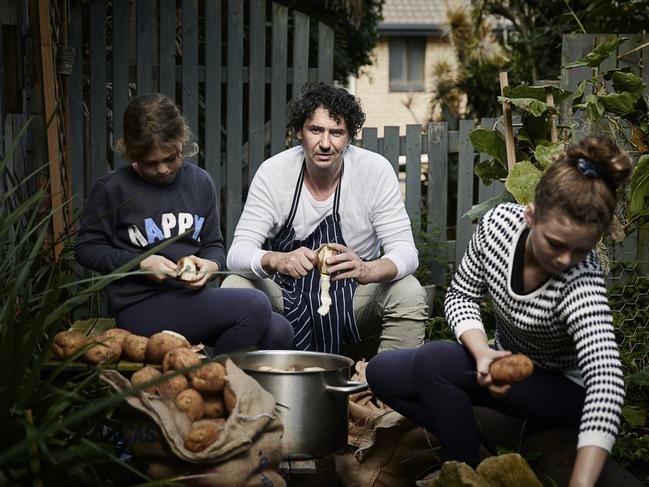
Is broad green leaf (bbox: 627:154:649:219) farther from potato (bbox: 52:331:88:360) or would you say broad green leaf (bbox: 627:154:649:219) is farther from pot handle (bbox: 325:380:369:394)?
potato (bbox: 52:331:88:360)

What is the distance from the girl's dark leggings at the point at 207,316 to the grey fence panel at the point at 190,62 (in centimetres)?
269

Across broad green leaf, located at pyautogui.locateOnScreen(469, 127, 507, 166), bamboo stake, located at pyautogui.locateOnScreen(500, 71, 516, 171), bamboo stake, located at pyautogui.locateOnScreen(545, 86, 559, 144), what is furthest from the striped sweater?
broad green leaf, located at pyautogui.locateOnScreen(469, 127, 507, 166)

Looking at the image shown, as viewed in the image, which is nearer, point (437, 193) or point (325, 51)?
point (325, 51)

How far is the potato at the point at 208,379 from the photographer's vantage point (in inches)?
121

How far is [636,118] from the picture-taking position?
17.1 feet

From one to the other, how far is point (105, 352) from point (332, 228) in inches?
58.5

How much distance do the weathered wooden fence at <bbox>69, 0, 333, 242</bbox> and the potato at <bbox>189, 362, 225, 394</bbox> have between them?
3.38 m

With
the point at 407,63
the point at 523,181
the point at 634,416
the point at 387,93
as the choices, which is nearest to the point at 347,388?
the point at 634,416

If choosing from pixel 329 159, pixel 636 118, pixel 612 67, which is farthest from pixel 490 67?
pixel 329 159

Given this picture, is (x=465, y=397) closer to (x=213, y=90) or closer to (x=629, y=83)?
(x=629, y=83)

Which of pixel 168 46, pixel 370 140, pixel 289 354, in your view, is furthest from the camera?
pixel 370 140

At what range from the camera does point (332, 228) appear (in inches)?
181

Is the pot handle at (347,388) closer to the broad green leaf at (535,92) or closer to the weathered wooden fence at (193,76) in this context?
the broad green leaf at (535,92)

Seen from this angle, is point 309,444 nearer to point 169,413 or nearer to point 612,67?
point 169,413
